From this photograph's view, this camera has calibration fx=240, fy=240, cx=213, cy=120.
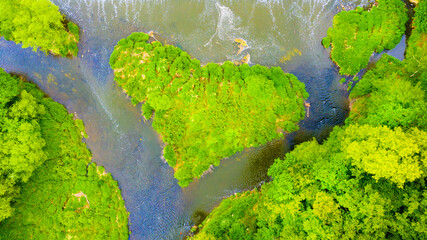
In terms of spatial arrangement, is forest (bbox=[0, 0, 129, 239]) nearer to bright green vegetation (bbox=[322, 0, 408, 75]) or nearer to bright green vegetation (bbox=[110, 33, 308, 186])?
bright green vegetation (bbox=[110, 33, 308, 186])

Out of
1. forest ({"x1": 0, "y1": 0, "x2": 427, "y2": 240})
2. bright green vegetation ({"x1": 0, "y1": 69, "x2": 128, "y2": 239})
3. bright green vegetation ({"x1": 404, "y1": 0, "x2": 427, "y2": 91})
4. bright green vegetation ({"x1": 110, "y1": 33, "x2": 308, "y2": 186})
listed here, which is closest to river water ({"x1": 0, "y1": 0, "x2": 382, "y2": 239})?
forest ({"x1": 0, "y1": 0, "x2": 427, "y2": 240})

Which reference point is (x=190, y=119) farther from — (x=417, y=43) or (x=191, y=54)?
(x=417, y=43)

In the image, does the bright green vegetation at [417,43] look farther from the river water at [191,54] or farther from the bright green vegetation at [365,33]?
the river water at [191,54]

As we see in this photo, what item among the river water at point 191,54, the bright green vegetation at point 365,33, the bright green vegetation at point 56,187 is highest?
the bright green vegetation at point 365,33

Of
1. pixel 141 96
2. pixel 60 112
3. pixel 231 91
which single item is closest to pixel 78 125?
pixel 60 112

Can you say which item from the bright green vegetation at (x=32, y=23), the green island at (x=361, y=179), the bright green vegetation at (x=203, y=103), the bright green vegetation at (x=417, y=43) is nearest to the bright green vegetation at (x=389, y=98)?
the green island at (x=361, y=179)

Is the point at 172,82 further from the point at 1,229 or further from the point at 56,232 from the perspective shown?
the point at 1,229
